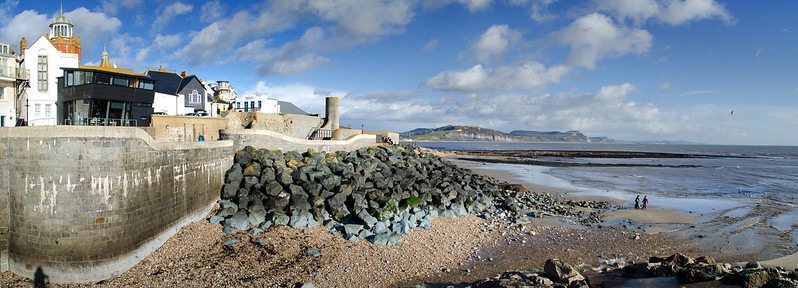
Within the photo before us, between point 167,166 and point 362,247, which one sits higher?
point 167,166

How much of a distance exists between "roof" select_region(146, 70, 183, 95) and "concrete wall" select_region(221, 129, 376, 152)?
1216 centimetres

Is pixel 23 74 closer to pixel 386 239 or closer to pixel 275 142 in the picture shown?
pixel 275 142

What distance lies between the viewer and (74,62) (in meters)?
20.3

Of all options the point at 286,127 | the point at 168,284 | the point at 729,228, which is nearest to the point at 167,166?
the point at 168,284

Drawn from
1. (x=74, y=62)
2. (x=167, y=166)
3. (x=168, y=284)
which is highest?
(x=74, y=62)

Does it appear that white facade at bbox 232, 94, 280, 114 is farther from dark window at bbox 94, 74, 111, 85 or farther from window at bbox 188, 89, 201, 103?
dark window at bbox 94, 74, 111, 85

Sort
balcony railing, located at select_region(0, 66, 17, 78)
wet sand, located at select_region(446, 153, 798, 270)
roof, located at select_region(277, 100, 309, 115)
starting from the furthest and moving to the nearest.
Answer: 1. roof, located at select_region(277, 100, 309, 115)
2. balcony railing, located at select_region(0, 66, 17, 78)
3. wet sand, located at select_region(446, 153, 798, 270)

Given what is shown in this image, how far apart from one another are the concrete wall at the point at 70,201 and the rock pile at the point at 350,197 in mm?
3603

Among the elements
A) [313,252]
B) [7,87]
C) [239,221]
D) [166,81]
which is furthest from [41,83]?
[313,252]

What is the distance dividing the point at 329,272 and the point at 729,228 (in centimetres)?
1626

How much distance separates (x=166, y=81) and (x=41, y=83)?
9.09 metres

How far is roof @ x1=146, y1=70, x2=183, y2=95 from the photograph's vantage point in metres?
27.6

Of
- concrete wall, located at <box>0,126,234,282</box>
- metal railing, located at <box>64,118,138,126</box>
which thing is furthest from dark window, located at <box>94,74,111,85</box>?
concrete wall, located at <box>0,126,234,282</box>

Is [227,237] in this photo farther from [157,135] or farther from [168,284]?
[157,135]
